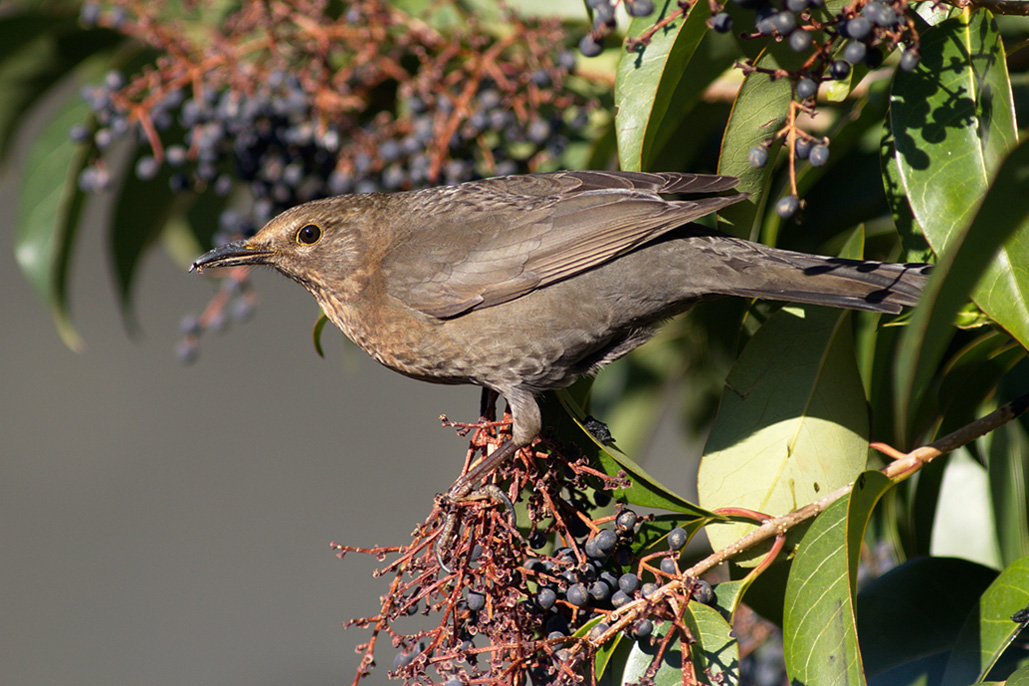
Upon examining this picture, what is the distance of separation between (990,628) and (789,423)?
591 mm

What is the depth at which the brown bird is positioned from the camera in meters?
2.40

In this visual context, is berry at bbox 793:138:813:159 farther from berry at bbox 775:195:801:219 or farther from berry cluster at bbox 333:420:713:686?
berry cluster at bbox 333:420:713:686

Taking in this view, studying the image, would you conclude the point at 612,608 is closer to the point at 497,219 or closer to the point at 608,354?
the point at 608,354

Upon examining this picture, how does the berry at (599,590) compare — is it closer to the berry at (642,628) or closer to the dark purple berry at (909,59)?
the berry at (642,628)

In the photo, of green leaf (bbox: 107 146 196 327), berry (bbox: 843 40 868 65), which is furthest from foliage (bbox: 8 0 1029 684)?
green leaf (bbox: 107 146 196 327)

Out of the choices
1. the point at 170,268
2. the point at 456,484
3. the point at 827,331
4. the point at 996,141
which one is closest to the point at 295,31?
the point at 456,484

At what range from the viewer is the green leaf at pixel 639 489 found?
1997 millimetres

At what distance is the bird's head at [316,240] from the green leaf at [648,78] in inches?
37.7

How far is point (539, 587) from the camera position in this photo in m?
2.00

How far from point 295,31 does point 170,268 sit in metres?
6.55

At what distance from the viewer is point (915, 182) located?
1859mm

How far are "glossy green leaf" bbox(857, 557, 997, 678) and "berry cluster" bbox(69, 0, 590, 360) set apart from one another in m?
1.63

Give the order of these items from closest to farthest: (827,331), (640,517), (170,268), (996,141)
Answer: (996,141), (640,517), (827,331), (170,268)

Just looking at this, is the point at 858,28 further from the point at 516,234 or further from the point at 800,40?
the point at 516,234
